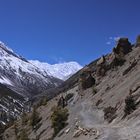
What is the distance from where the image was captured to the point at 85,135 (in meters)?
59.8

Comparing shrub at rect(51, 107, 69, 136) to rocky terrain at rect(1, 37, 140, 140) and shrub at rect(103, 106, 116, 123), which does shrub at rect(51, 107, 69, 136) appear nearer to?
rocky terrain at rect(1, 37, 140, 140)

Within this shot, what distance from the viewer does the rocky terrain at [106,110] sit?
183 feet

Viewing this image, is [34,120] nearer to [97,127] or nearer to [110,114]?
[110,114]

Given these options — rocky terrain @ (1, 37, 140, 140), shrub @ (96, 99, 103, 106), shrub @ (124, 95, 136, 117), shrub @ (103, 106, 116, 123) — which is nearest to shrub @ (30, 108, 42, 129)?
rocky terrain @ (1, 37, 140, 140)

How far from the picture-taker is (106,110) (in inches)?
2886

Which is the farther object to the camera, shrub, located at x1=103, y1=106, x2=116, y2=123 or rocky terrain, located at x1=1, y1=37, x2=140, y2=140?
shrub, located at x1=103, y1=106, x2=116, y2=123

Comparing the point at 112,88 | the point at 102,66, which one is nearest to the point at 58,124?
the point at 112,88

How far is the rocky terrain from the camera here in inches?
2199

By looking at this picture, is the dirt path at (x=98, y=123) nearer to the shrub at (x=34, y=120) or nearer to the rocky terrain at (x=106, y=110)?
the rocky terrain at (x=106, y=110)

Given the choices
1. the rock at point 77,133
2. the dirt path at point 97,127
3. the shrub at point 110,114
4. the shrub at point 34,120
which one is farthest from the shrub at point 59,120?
the shrub at point 34,120

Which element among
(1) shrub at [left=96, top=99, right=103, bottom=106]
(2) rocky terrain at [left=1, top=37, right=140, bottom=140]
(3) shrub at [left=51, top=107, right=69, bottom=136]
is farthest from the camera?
(1) shrub at [left=96, top=99, right=103, bottom=106]

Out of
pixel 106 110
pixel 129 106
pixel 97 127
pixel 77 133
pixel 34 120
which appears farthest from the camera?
pixel 34 120

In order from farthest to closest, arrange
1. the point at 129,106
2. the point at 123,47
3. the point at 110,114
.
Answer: the point at 123,47 → the point at 110,114 → the point at 129,106

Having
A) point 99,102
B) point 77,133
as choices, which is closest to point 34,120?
point 99,102
